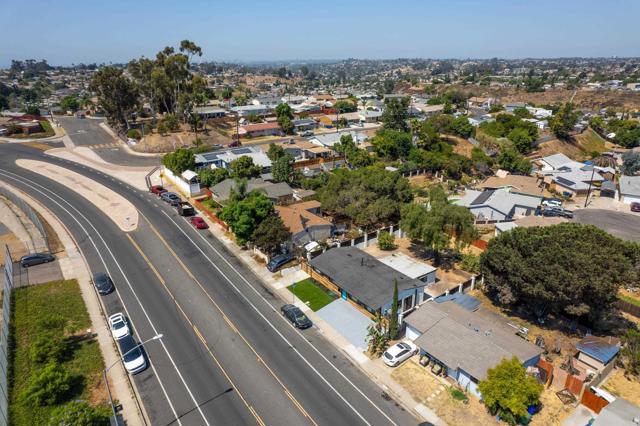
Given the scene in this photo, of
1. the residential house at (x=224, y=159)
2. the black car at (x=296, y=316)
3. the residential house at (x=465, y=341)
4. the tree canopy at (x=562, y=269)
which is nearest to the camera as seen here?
the residential house at (x=465, y=341)

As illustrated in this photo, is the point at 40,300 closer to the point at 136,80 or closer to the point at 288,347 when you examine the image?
the point at 288,347

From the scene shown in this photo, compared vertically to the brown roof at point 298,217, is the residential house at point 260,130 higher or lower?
higher

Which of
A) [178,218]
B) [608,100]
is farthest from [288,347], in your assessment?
[608,100]

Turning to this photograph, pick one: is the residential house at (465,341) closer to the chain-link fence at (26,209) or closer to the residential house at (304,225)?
the residential house at (304,225)

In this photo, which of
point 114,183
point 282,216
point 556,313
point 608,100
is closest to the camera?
point 556,313

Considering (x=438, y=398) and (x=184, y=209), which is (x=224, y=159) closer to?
(x=184, y=209)

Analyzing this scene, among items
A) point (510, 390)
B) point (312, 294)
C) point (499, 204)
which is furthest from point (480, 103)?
point (510, 390)

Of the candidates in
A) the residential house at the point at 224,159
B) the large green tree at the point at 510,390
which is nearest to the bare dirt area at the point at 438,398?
the large green tree at the point at 510,390
